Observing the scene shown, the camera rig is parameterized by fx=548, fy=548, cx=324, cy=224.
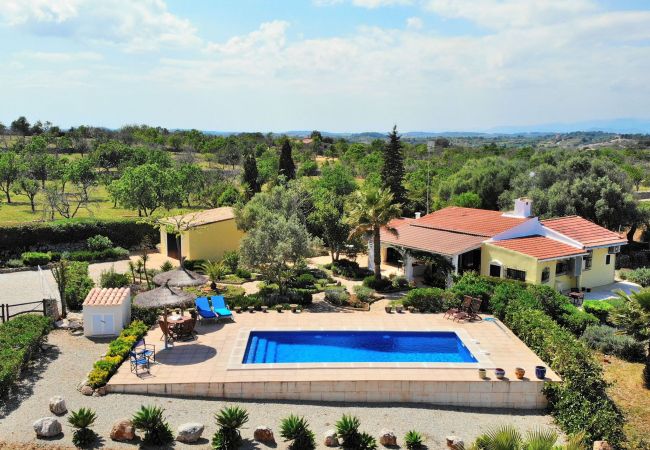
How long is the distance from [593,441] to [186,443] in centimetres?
1049

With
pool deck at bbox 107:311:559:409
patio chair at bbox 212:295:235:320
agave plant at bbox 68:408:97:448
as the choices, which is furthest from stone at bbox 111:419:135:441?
patio chair at bbox 212:295:235:320

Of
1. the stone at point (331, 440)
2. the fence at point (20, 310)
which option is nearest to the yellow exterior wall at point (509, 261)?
the stone at point (331, 440)

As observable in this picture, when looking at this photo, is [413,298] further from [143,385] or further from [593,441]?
[143,385]

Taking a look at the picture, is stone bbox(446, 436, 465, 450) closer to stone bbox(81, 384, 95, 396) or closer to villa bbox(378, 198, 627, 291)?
stone bbox(81, 384, 95, 396)

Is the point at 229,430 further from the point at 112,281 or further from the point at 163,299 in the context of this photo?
the point at 112,281

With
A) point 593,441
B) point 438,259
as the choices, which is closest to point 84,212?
point 438,259

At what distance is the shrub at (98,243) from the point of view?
34938 millimetres

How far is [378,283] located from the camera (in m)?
28.2

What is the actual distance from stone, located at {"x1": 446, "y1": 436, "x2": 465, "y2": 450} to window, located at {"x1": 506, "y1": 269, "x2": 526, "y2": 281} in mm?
15151

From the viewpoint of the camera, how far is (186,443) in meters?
13.5

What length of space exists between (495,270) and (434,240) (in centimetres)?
359

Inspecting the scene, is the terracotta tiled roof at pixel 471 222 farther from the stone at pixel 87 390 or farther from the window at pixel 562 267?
the stone at pixel 87 390

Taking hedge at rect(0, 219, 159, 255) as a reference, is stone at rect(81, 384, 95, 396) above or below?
below

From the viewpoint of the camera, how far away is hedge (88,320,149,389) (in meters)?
16.1
